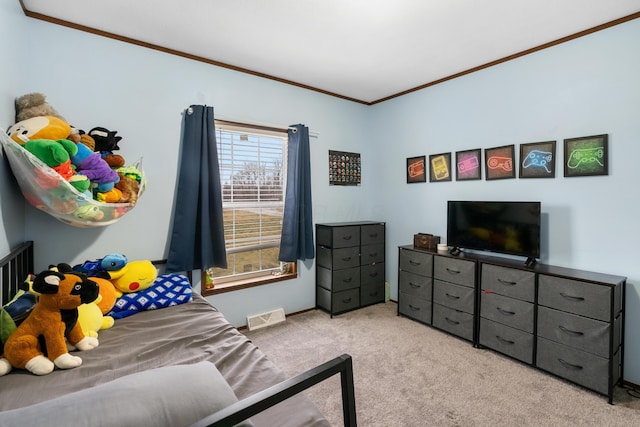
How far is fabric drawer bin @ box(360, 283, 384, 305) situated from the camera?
3.65 meters

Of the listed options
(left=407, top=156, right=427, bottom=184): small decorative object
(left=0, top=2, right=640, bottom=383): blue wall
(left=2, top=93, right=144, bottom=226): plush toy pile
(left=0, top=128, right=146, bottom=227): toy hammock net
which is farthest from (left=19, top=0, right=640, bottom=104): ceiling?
(left=0, top=128, right=146, bottom=227): toy hammock net

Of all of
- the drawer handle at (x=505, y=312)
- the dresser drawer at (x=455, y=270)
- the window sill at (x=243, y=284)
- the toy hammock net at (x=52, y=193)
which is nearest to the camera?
the toy hammock net at (x=52, y=193)

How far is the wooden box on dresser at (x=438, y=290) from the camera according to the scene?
9.14ft

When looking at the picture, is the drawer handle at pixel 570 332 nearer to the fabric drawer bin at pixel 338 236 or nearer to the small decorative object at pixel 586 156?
the small decorative object at pixel 586 156

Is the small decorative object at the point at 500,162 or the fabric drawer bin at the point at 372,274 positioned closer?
the small decorative object at the point at 500,162

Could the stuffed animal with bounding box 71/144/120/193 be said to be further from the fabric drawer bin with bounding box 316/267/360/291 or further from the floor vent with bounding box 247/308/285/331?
the fabric drawer bin with bounding box 316/267/360/291

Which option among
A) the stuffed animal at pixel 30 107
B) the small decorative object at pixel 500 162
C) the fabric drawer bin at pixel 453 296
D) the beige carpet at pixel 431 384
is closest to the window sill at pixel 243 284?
the beige carpet at pixel 431 384

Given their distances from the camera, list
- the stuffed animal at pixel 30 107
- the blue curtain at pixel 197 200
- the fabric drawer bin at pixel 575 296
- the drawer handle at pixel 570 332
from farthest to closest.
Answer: the blue curtain at pixel 197 200, the drawer handle at pixel 570 332, the fabric drawer bin at pixel 575 296, the stuffed animal at pixel 30 107

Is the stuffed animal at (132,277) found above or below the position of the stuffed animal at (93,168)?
below

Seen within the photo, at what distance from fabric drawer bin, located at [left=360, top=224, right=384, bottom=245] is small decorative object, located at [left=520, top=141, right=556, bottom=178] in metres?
1.56

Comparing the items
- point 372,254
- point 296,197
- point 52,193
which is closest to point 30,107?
point 52,193

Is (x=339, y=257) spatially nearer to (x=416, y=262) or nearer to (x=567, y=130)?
(x=416, y=262)

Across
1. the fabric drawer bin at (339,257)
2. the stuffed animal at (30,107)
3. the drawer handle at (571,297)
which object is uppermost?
the stuffed animal at (30,107)

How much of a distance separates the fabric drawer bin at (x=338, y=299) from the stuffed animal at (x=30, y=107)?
280cm
